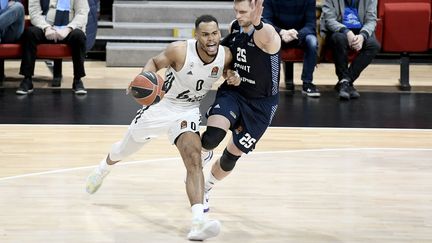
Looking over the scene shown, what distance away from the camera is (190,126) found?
564 centimetres

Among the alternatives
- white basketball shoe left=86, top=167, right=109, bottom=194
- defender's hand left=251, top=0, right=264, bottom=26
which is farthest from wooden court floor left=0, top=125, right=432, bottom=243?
defender's hand left=251, top=0, right=264, bottom=26

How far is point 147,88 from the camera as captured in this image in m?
5.28

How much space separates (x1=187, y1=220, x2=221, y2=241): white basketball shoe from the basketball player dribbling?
0.63 m

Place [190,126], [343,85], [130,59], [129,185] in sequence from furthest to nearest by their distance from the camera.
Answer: [130,59] → [343,85] → [129,185] → [190,126]

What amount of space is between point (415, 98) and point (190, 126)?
476cm

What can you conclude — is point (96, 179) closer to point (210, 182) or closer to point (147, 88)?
point (210, 182)

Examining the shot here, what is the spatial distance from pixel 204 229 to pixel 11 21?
5125 millimetres

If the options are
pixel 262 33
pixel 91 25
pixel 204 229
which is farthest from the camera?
pixel 91 25

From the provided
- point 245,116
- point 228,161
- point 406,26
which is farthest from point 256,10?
point 406,26

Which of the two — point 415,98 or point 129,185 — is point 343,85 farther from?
point 129,185

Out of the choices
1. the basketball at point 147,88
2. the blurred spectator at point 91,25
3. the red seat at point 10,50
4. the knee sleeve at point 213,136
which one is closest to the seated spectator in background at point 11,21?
the red seat at point 10,50

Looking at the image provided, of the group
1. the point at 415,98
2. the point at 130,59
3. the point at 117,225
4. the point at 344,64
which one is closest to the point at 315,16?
the point at 344,64

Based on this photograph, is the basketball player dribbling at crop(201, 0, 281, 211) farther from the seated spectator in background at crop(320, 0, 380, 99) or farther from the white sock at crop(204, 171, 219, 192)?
the seated spectator in background at crop(320, 0, 380, 99)

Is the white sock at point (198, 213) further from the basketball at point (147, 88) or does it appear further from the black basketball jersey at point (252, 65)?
the black basketball jersey at point (252, 65)
